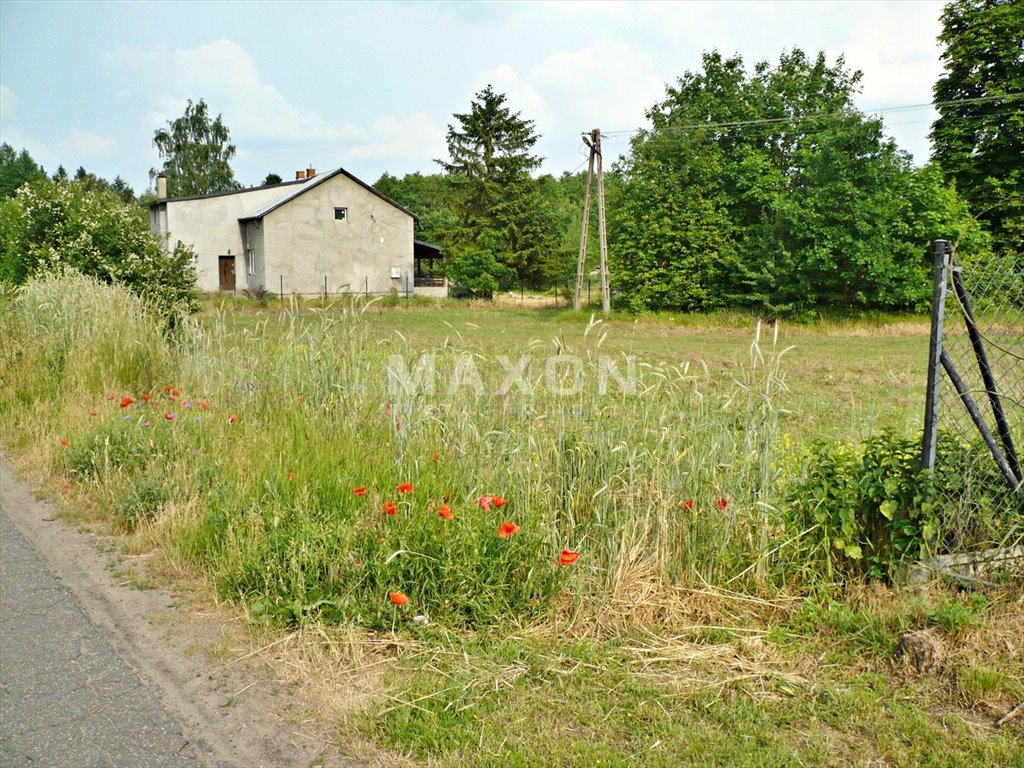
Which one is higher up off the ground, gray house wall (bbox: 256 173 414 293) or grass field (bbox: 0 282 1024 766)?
gray house wall (bbox: 256 173 414 293)

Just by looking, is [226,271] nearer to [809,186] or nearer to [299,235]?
[299,235]

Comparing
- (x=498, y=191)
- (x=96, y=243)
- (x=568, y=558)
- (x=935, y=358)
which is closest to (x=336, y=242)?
(x=498, y=191)

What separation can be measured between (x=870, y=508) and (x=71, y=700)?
12.3 feet

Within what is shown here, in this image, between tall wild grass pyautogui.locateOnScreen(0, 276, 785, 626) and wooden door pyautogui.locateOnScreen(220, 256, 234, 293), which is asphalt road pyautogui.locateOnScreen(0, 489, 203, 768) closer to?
tall wild grass pyautogui.locateOnScreen(0, 276, 785, 626)

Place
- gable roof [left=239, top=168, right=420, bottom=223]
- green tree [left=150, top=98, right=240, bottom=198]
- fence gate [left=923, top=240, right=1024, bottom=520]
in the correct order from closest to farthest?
1. fence gate [left=923, top=240, right=1024, bottom=520]
2. gable roof [left=239, top=168, right=420, bottom=223]
3. green tree [left=150, top=98, right=240, bottom=198]

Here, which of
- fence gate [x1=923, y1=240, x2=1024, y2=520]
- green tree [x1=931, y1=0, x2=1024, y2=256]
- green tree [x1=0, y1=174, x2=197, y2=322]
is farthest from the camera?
green tree [x1=931, y1=0, x2=1024, y2=256]

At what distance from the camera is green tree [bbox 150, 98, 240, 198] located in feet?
220

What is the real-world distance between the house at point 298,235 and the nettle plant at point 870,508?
40295 millimetres

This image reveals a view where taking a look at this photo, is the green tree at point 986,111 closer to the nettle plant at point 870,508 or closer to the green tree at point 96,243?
the green tree at point 96,243

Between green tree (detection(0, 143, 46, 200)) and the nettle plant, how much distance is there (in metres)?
115

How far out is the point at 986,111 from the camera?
33.4 meters

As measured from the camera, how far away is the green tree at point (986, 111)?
32281mm

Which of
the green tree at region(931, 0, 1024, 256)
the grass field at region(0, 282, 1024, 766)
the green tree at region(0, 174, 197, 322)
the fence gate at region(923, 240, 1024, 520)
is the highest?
the green tree at region(931, 0, 1024, 256)

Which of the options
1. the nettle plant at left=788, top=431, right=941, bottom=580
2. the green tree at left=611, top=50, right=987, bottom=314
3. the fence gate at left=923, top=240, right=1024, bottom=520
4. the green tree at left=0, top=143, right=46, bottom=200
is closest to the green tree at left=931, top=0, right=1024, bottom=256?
the green tree at left=611, top=50, right=987, bottom=314
